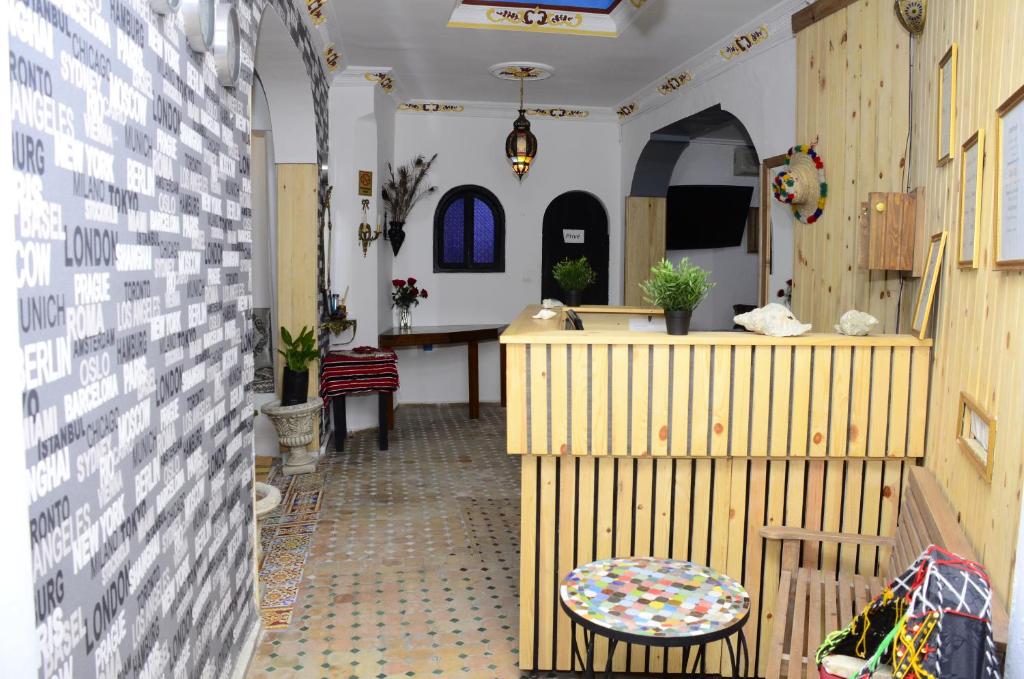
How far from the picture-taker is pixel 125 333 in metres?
1.84

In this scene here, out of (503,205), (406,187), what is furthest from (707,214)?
(406,187)

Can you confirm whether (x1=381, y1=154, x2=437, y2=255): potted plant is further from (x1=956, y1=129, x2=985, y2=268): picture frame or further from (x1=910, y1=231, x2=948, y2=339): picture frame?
(x1=956, y1=129, x2=985, y2=268): picture frame

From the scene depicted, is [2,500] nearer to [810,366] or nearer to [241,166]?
[241,166]

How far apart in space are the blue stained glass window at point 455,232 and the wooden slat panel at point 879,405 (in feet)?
19.8

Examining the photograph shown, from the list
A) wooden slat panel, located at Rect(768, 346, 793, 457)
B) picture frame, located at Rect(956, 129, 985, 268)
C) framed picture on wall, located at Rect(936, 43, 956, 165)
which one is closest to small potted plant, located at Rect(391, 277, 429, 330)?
wooden slat panel, located at Rect(768, 346, 793, 457)

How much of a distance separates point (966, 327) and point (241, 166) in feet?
8.52

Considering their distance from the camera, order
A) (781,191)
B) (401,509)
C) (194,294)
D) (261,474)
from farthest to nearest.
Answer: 1. (261,474)
2. (401,509)
3. (781,191)
4. (194,294)

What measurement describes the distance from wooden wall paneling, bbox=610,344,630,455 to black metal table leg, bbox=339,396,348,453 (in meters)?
4.04

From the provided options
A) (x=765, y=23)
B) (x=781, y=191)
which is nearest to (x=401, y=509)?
(x=781, y=191)

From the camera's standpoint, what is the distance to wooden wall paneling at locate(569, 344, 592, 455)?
299cm

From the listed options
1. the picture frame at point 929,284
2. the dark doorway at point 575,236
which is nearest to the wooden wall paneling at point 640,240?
the dark doorway at point 575,236

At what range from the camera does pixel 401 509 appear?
523 cm

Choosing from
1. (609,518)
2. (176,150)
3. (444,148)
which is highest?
(444,148)

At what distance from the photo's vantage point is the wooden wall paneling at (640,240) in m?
8.43
